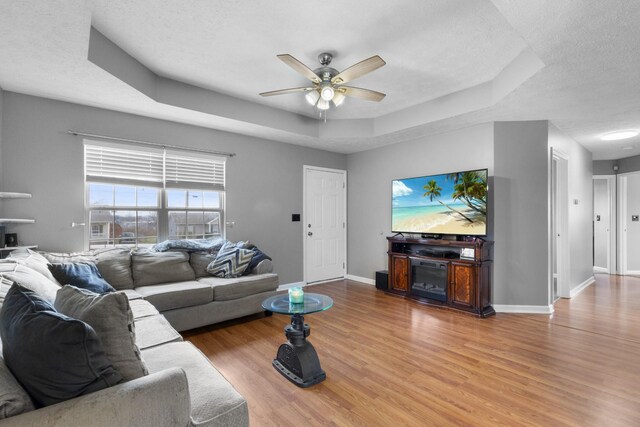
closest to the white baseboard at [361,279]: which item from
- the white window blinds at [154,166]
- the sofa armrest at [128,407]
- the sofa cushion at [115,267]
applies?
the white window blinds at [154,166]

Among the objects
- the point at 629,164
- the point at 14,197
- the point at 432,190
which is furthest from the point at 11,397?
the point at 629,164

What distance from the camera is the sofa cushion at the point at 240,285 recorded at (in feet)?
11.3

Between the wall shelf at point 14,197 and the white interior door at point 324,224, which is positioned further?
the white interior door at point 324,224

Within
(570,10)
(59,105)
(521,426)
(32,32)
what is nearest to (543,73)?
(570,10)

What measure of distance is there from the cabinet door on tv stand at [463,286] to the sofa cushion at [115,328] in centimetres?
→ 371

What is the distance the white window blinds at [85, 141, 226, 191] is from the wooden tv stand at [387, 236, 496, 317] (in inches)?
118

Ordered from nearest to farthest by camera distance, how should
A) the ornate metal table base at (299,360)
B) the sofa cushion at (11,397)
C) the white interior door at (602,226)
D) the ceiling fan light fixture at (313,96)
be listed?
the sofa cushion at (11,397), the ornate metal table base at (299,360), the ceiling fan light fixture at (313,96), the white interior door at (602,226)

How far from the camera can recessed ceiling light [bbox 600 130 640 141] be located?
443 cm

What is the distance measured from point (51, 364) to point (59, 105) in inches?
137

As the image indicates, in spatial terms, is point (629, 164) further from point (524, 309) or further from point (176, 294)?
point (176, 294)

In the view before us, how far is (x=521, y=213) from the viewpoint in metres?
3.99

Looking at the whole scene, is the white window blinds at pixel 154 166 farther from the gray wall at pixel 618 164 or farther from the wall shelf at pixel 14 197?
the gray wall at pixel 618 164

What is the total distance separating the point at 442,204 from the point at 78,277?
4.24m

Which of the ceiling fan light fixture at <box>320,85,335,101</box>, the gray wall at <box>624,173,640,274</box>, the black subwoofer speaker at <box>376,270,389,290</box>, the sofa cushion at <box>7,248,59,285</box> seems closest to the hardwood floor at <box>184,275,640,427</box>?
the black subwoofer speaker at <box>376,270,389,290</box>
